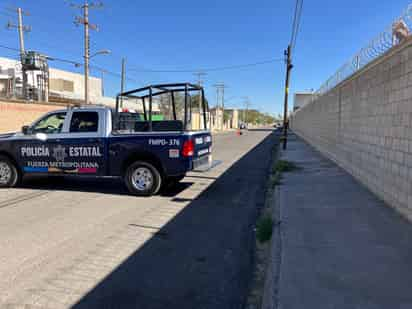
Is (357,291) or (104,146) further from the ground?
(104,146)

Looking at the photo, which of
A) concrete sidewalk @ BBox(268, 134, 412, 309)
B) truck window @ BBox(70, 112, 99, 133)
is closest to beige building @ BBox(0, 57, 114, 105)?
truck window @ BBox(70, 112, 99, 133)

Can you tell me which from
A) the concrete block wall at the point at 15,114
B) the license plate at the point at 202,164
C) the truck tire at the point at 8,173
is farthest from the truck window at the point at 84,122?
the concrete block wall at the point at 15,114

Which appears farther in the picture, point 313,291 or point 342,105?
point 342,105

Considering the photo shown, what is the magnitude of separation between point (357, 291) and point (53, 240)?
4067 mm

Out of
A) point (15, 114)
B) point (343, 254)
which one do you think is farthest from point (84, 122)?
point (15, 114)

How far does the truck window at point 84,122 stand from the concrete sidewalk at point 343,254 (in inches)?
183

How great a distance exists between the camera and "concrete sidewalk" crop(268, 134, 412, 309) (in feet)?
10.0

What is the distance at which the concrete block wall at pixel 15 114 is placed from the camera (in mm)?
20956

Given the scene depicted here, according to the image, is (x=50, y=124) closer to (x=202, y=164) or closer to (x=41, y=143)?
(x=41, y=143)

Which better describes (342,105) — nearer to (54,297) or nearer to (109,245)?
(109,245)

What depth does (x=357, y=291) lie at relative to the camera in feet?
10.3

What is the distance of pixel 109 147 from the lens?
301 inches

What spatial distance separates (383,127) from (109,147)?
5.92 m

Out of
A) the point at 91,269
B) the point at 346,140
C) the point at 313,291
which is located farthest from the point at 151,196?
the point at 346,140
